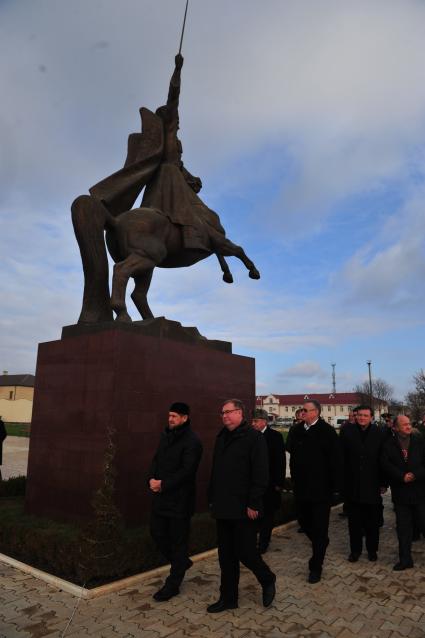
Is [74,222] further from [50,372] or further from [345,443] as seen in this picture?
[345,443]

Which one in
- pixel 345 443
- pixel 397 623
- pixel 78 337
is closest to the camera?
pixel 397 623

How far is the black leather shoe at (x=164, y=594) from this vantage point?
12.6 feet

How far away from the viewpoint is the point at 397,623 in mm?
3500

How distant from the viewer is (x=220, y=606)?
3660mm

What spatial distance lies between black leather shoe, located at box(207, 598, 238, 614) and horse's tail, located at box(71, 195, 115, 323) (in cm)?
405

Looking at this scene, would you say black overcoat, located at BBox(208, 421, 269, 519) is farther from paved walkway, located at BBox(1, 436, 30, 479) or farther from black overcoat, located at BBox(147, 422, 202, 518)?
paved walkway, located at BBox(1, 436, 30, 479)

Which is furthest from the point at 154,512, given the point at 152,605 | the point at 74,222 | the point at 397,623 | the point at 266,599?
the point at 74,222

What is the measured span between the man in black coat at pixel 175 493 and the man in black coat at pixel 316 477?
1.21m

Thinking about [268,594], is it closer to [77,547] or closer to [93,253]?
[77,547]

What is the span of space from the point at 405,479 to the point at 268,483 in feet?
5.31

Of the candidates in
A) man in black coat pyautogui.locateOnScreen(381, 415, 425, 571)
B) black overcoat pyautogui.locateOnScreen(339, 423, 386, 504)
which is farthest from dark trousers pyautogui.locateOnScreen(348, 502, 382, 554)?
man in black coat pyautogui.locateOnScreen(381, 415, 425, 571)

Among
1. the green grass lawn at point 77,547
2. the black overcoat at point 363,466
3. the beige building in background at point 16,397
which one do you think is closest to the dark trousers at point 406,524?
the black overcoat at point 363,466

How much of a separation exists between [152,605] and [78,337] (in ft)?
11.3

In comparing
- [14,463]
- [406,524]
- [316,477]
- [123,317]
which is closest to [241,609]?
[316,477]
